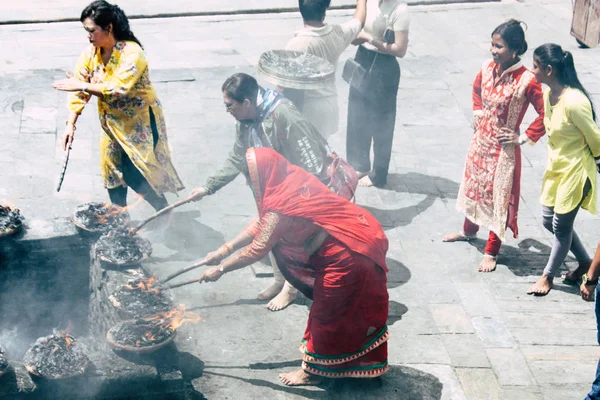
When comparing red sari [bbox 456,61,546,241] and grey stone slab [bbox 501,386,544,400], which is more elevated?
red sari [bbox 456,61,546,241]

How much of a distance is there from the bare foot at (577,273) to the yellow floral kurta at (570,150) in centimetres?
70

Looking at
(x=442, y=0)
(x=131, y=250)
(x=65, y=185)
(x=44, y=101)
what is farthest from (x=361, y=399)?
(x=442, y=0)

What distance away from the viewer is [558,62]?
235 inches

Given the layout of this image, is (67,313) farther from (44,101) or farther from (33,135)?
(44,101)

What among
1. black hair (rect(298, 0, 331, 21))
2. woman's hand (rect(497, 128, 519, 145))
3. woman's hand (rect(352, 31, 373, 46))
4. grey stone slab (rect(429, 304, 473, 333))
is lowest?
grey stone slab (rect(429, 304, 473, 333))

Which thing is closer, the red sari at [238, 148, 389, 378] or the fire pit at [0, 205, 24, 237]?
the red sari at [238, 148, 389, 378]

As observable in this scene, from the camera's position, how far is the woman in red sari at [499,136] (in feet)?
20.9

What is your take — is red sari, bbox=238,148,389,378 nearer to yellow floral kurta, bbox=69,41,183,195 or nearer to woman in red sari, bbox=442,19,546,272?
yellow floral kurta, bbox=69,41,183,195

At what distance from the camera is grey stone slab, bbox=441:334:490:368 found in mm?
5867

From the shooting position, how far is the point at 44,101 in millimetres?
9898

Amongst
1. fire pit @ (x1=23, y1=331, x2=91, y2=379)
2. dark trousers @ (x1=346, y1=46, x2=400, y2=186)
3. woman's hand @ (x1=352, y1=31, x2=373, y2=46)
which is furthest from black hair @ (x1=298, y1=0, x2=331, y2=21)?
fire pit @ (x1=23, y1=331, x2=91, y2=379)

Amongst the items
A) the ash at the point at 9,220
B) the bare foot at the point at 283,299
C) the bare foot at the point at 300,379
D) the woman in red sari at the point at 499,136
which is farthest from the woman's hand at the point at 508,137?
the ash at the point at 9,220

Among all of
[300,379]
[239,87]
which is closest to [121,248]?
[239,87]

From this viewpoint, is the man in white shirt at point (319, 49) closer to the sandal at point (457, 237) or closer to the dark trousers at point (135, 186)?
the dark trousers at point (135, 186)
